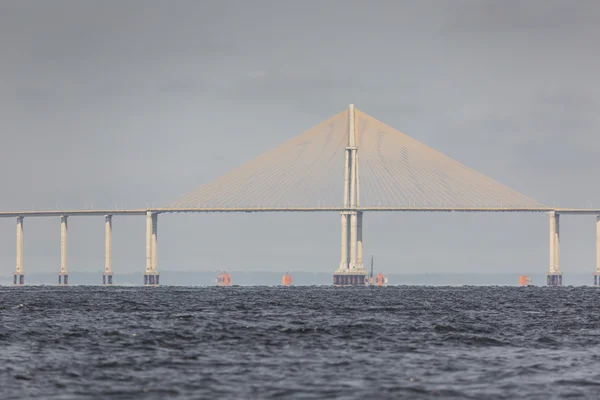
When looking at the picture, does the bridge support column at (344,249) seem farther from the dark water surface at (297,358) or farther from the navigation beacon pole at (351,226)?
the dark water surface at (297,358)

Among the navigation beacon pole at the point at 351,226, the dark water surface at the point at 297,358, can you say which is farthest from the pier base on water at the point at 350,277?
the dark water surface at the point at 297,358

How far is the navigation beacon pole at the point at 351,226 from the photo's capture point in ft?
589

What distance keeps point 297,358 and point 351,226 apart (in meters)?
155

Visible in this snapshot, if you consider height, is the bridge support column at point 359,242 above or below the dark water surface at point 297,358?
above

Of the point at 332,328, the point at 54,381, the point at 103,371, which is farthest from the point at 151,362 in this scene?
the point at 332,328

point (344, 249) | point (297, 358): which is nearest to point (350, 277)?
point (344, 249)

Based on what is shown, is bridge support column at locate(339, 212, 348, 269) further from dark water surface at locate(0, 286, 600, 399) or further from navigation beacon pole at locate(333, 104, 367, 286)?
dark water surface at locate(0, 286, 600, 399)

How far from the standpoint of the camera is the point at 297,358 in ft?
113

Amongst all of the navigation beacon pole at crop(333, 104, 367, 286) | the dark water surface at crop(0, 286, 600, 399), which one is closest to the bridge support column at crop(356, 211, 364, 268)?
the navigation beacon pole at crop(333, 104, 367, 286)

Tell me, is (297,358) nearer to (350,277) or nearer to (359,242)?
(359,242)

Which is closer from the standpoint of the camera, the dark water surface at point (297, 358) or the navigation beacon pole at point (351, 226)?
the dark water surface at point (297, 358)

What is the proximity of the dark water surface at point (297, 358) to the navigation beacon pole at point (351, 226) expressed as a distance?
125 metres

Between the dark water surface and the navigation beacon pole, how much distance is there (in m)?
125

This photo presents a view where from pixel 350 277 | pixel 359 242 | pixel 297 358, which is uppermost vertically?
pixel 359 242
